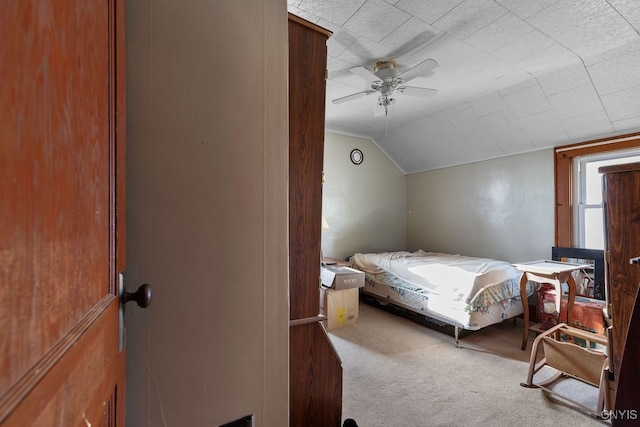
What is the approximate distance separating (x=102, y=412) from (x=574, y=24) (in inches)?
127

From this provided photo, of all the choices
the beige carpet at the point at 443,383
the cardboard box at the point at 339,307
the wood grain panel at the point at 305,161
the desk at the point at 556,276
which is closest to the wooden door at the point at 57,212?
the wood grain panel at the point at 305,161

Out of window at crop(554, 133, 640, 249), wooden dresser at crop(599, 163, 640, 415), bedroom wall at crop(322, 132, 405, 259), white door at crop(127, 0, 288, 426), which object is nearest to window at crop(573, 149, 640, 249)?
window at crop(554, 133, 640, 249)

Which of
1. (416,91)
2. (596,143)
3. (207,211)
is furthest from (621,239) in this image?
(596,143)

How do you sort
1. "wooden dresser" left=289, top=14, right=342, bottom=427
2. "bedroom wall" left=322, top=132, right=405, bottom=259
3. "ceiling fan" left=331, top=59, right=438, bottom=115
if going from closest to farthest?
→ 1. "wooden dresser" left=289, top=14, right=342, bottom=427
2. "ceiling fan" left=331, top=59, right=438, bottom=115
3. "bedroom wall" left=322, top=132, right=405, bottom=259

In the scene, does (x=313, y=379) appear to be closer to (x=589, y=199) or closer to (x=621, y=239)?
(x=621, y=239)

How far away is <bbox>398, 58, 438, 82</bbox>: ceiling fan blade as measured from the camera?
89.6 inches

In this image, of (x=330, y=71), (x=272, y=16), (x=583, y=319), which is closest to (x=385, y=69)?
(x=330, y=71)

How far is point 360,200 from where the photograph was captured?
5035mm

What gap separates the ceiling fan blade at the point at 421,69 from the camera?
228 cm

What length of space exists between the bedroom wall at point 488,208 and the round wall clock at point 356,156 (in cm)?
114

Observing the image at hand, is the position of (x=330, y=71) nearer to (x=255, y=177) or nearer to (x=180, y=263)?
(x=255, y=177)

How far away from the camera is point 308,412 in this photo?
4.34 feet

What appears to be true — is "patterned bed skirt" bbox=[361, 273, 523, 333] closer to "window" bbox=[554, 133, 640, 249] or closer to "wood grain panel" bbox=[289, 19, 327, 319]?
"window" bbox=[554, 133, 640, 249]

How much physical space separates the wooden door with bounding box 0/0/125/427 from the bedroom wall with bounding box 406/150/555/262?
14.7ft
